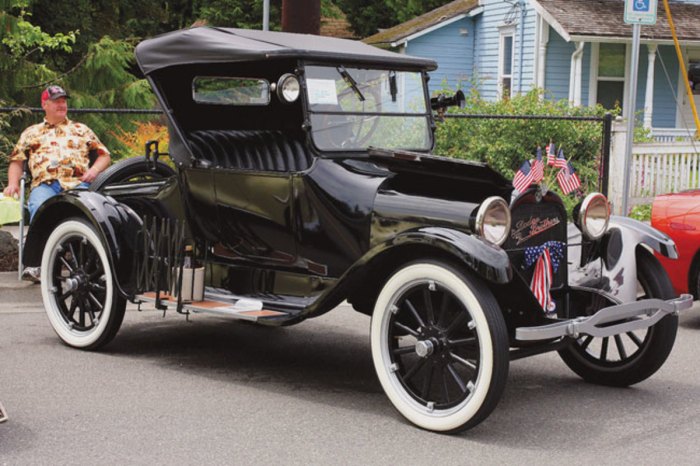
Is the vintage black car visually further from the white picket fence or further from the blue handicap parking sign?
the white picket fence

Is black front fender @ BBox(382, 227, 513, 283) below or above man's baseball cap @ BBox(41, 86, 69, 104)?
below

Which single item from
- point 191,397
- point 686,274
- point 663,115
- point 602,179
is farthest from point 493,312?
point 663,115

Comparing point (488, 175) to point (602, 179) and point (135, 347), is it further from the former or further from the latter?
point (602, 179)

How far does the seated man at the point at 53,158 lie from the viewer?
8.82m

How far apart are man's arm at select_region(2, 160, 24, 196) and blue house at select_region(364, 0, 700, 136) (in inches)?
526

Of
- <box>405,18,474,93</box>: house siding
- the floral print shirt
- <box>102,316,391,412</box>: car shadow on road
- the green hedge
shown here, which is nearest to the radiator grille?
<box>102,316,391,412</box>: car shadow on road

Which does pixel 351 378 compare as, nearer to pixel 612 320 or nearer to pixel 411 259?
pixel 411 259

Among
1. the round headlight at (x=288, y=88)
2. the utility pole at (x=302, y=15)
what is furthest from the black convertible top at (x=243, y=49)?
the utility pole at (x=302, y=15)

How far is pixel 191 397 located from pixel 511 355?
172cm

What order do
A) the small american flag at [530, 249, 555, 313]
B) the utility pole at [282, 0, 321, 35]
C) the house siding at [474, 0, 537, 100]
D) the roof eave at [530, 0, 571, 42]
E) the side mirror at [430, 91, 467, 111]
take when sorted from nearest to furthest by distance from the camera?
the small american flag at [530, 249, 555, 313] → the side mirror at [430, 91, 467, 111] → the utility pole at [282, 0, 321, 35] → the roof eave at [530, 0, 571, 42] → the house siding at [474, 0, 537, 100]

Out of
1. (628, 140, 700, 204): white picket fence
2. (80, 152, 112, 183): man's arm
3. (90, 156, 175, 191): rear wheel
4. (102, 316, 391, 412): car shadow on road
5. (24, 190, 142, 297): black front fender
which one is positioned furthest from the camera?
(628, 140, 700, 204): white picket fence

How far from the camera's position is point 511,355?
206 inches

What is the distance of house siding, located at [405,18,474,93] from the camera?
26078mm

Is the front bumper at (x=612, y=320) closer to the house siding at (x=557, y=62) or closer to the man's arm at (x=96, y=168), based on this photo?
the man's arm at (x=96, y=168)
